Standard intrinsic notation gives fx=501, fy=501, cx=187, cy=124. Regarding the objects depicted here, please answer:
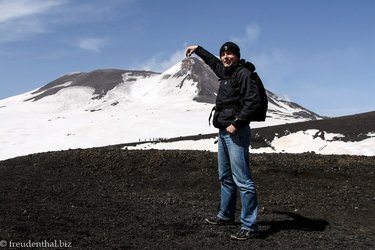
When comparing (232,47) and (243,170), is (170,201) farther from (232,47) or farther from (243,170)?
(232,47)

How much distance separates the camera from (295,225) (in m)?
9.11

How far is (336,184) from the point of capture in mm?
13320

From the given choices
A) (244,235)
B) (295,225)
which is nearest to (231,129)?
(244,235)

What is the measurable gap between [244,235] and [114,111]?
7798 cm

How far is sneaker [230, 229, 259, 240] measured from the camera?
791 cm

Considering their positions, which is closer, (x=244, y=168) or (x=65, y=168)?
(x=244, y=168)

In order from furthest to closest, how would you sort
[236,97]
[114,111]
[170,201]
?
[114,111] < [170,201] < [236,97]

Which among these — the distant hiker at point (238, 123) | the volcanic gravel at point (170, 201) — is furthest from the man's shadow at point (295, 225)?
the distant hiker at point (238, 123)

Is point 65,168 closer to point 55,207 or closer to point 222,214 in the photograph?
point 55,207

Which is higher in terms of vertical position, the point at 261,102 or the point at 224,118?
the point at 261,102

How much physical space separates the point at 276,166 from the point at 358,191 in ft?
9.16

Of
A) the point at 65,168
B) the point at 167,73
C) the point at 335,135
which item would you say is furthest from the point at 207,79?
the point at 65,168

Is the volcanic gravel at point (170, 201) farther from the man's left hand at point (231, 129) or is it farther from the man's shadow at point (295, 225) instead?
the man's left hand at point (231, 129)

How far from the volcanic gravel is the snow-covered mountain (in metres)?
32.6
